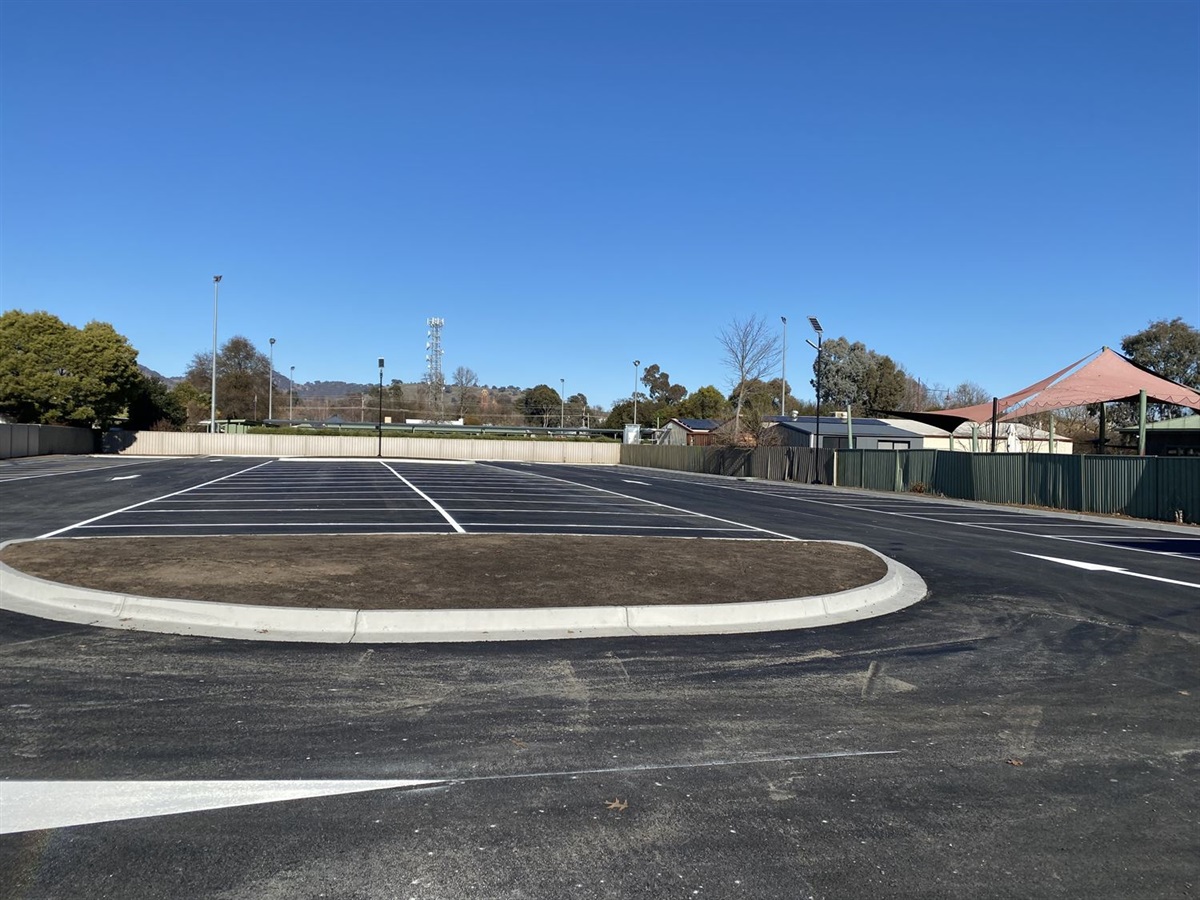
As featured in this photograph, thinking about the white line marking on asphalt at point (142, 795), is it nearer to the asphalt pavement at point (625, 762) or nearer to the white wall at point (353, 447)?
the asphalt pavement at point (625, 762)

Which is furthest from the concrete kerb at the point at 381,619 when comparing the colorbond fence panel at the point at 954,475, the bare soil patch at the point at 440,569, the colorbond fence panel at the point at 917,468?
the colorbond fence panel at the point at 917,468

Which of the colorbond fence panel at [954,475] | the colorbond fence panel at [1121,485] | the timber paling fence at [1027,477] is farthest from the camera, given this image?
the colorbond fence panel at [954,475]

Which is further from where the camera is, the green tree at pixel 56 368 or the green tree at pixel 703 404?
the green tree at pixel 703 404

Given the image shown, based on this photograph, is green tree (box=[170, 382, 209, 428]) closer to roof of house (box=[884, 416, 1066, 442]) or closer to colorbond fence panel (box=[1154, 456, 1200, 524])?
roof of house (box=[884, 416, 1066, 442])

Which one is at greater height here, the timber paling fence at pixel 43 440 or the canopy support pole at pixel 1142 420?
the canopy support pole at pixel 1142 420

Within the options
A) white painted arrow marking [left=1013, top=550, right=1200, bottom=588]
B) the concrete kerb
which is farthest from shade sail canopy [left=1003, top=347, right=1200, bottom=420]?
the concrete kerb

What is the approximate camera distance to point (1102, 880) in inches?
149

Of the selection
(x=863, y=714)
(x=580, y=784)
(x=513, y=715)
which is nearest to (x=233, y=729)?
(x=513, y=715)

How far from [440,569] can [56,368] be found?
5227 cm

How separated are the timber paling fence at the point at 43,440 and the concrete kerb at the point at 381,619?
4275 centimetres

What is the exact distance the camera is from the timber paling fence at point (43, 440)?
4488cm

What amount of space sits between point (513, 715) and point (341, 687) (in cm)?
139

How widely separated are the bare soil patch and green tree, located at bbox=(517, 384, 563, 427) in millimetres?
114094

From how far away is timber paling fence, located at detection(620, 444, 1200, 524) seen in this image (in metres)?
24.0
